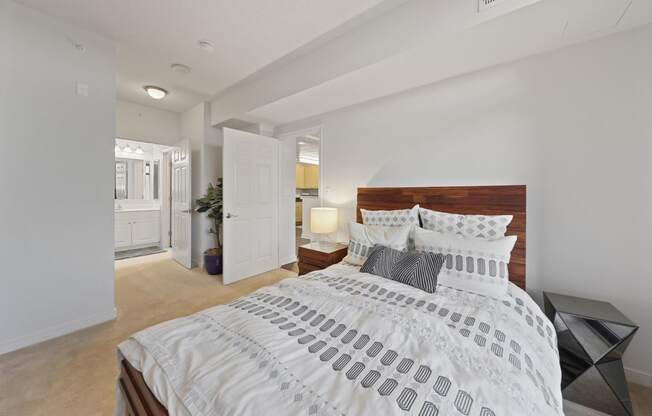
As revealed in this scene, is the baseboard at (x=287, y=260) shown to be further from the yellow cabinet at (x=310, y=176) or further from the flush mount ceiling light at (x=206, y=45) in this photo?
the yellow cabinet at (x=310, y=176)

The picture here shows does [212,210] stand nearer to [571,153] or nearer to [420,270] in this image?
[420,270]

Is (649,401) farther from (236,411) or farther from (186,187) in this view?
(186,187)

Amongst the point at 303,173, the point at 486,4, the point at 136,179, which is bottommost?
the point at 136,179

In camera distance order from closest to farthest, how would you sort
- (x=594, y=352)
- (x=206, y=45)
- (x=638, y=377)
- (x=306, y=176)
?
(x=594, y=352)
(x=638, y=377)
(x=206, y=45)
(x=306, y=176)

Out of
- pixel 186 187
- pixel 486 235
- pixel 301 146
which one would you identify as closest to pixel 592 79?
pixel 486 235

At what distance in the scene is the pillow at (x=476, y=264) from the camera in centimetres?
158

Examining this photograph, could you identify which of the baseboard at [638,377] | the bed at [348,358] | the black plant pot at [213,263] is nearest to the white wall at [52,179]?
the black plant pot at [213,263]

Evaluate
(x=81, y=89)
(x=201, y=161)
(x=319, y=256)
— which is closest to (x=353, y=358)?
(x=319, y=256)

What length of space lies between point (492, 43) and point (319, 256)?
226 centimetres

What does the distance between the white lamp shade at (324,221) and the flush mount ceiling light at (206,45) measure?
76.5 inches

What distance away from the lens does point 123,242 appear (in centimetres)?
485

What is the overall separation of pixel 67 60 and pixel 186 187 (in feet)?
6.70

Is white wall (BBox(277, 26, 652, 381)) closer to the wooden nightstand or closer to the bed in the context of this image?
the bed

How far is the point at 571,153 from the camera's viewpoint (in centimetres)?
178
